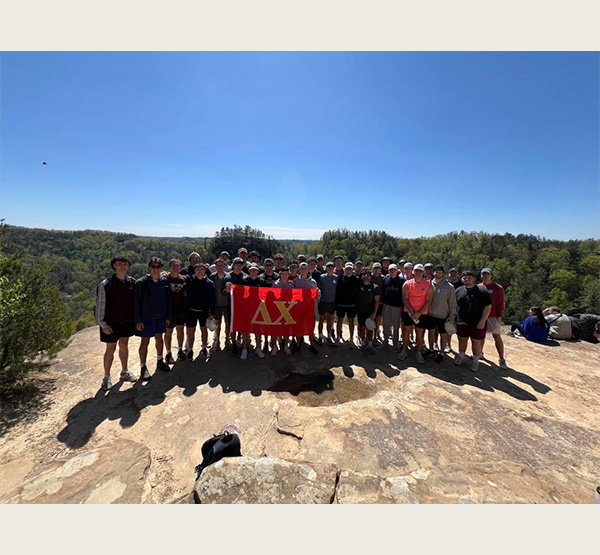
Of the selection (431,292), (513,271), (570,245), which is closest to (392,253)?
(513,271)

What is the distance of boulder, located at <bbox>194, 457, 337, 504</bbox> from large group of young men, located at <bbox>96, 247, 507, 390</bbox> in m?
3.69

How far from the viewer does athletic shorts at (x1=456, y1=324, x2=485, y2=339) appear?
6.14 meters

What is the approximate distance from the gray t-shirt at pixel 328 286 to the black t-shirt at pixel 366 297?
67 centimetres

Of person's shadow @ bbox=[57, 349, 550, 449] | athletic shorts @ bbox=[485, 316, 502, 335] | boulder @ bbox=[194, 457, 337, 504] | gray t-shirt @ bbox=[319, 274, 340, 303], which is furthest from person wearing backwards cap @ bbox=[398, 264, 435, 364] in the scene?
boulder @ bbox=[194, 457, 337, 504]

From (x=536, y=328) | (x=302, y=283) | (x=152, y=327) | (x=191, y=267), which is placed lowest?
(x=536, y=328)

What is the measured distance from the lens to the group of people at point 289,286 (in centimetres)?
523

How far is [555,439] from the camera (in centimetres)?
381

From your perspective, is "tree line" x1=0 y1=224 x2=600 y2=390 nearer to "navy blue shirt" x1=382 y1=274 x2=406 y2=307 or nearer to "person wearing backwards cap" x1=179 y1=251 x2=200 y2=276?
"person wearing backwards cap" x1=179 y1=251 x2=200 y2=276

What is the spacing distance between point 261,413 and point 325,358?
2.52 metres

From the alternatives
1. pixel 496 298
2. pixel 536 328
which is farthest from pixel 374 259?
pixel 496 298

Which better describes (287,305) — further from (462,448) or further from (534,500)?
(534,500)

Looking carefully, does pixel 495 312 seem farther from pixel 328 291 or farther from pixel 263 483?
pixel 263 483

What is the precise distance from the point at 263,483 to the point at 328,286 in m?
5.01

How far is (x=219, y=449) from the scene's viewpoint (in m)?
2.94
